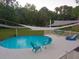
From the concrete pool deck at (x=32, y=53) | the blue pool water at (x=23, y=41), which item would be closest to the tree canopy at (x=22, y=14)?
the blue pool water at (x=23, y=41)

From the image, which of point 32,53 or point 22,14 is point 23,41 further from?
point 32,53

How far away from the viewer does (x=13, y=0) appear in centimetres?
1035

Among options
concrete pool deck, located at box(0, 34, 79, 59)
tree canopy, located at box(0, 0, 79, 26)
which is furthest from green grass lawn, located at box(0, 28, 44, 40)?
concrete pool deck, located at box(0, 34, 79, 59)

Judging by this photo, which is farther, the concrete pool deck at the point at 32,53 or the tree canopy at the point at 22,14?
the tree canopy at the point at 22,14

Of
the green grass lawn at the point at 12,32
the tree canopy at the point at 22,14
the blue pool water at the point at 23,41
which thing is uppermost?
the tree canopy at the point at 22,14

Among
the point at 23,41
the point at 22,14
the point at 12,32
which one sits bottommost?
the point at 23,41

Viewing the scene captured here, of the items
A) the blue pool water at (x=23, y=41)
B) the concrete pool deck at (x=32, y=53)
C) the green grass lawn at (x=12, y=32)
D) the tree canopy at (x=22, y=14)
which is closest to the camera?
the concrete pool deck at (x=32, y=53)

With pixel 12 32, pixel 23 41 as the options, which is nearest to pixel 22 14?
pixel 23 41

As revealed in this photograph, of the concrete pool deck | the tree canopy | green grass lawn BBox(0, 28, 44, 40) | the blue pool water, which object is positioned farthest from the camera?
green grass lawn BBox(0, 28, 44, 40)

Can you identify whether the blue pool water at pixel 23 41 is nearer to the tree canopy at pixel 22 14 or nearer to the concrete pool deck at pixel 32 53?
the tree canopy at pixel 22 14

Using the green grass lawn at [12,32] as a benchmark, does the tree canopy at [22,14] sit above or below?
above

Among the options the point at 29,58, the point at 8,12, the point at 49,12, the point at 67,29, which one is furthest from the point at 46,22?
the point at 29,58

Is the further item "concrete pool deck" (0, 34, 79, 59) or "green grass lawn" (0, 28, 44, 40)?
"green grass lawn" (0, 28, 44, 40)

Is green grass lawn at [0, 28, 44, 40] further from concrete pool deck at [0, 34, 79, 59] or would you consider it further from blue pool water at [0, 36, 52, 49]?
concrete pool deck at [0, 34, 79, 59]
